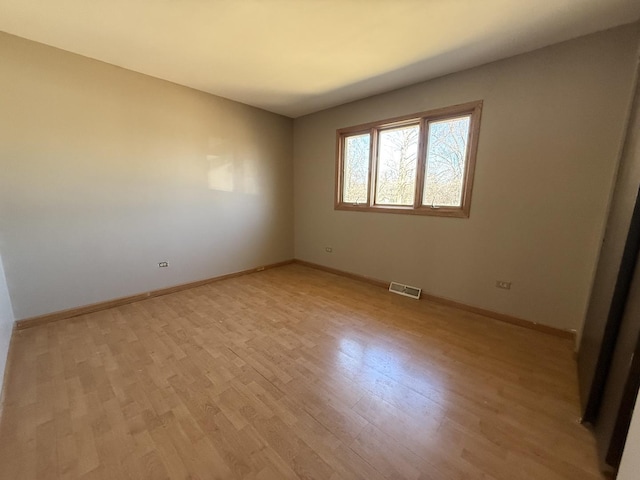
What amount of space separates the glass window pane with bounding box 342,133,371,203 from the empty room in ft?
0.14

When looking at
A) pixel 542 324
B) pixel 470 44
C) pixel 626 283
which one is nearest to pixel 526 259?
pixel 542 324

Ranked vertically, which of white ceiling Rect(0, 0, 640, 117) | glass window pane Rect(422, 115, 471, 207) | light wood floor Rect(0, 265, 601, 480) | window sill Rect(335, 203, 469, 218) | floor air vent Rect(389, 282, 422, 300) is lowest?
light wood floor Rect(0, 265, 601, 480)

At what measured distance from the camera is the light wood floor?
123 centimetres

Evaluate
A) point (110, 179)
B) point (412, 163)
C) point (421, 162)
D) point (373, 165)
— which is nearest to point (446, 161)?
point (421, 162)

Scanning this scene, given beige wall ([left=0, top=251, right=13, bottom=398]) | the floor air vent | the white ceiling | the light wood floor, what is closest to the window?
the white ceiling

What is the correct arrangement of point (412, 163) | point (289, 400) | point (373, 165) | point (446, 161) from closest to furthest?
1. point (289, 400)
2. point (446, 161)
3. point (412, 163)
4. point (373, 165)

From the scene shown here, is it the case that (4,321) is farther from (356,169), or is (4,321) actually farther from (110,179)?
(356,169)

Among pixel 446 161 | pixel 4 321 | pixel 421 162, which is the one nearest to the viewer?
pixel 4 321

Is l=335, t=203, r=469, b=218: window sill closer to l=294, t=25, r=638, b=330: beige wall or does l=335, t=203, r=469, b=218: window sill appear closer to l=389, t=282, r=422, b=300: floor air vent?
l=294, t=25, r=638, b=330: beige wall

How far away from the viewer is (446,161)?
2.97 metres

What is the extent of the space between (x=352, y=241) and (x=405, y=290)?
1.11 metres

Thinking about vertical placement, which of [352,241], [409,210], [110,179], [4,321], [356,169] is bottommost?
[4,321]

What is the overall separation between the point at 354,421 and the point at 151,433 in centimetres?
114

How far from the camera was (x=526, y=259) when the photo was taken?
8.26 feet
